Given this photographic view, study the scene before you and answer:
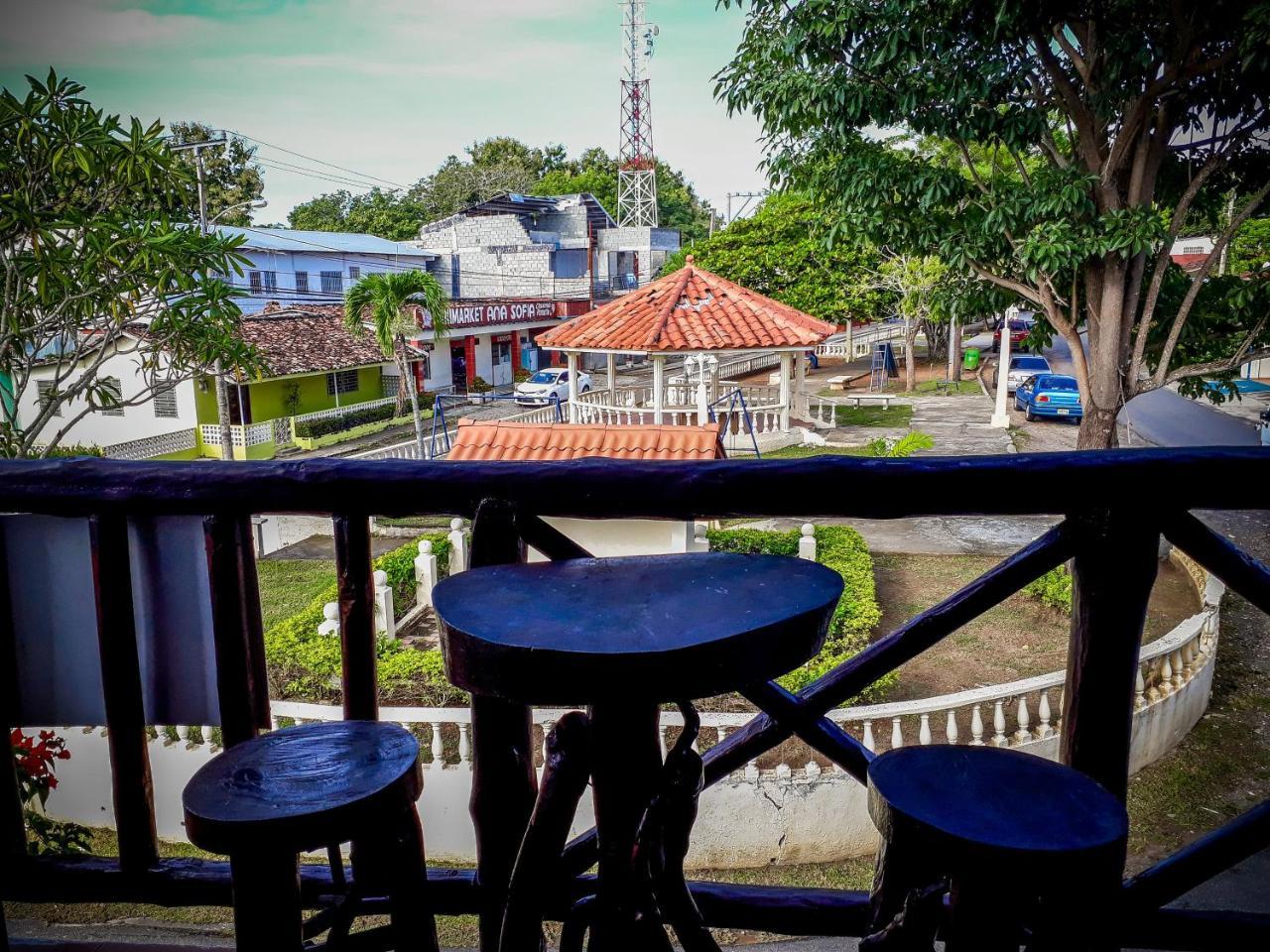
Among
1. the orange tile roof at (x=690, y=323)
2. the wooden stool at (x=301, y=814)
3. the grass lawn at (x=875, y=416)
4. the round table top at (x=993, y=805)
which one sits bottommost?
the grass lawn at (x=875, y=416)

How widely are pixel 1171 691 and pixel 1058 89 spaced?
5329 millimetres

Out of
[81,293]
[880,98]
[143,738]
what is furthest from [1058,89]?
[143,738]

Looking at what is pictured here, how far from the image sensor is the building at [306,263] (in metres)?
31.7

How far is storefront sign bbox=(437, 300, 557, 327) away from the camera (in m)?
29.4

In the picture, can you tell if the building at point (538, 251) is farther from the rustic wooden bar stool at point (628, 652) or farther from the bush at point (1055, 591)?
the rustic wooden bar stool at point (628, 652)

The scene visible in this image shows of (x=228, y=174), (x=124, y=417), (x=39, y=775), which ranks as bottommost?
(x=124, y=417)

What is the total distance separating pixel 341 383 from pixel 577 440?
17308 millimetres

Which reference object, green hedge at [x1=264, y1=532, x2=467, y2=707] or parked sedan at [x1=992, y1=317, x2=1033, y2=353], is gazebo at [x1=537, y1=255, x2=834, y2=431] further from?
parked sedan at [x1=992, y1=317, x2=1033, y2=353]

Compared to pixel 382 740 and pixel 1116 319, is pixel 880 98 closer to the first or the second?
pixel 1116 319

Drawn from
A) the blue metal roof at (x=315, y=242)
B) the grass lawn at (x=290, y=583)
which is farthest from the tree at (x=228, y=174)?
the grass lawn at (x=290, y=583)

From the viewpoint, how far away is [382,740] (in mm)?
1373

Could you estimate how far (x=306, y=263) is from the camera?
3347cm

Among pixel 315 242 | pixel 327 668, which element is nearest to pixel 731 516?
pixel 327 668

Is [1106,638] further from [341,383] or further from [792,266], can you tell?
[792,266]
